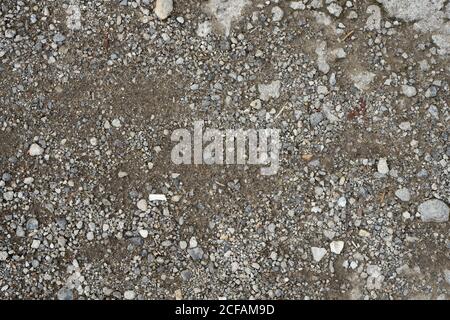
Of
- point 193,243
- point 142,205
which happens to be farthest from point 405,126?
point 142,205

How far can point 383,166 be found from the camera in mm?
3762

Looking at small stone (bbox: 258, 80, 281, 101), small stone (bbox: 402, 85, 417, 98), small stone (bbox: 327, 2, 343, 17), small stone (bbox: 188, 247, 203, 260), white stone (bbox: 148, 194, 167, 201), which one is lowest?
small stone (bbox: 188, 247, 203, 260)

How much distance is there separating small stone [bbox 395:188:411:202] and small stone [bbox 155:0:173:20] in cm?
207

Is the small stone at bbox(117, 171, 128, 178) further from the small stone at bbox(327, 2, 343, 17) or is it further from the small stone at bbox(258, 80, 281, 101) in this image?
the small stone at bbox(327, 2, 343, 17)

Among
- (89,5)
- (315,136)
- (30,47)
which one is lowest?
(315,136)

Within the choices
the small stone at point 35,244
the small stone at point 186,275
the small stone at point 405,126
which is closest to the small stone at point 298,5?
the small stone at point 405,126

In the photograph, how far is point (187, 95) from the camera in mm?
3854

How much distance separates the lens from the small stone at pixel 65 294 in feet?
12.4

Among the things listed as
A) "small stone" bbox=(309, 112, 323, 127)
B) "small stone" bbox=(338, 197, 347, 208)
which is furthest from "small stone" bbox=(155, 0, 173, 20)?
"small stone" bbox=(338, 197, 347, 208)

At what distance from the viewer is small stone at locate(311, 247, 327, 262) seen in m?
3.74

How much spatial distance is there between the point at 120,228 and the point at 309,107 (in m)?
1.59

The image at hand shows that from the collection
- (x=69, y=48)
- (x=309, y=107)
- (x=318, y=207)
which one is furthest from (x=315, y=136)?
(x=69, y=48)

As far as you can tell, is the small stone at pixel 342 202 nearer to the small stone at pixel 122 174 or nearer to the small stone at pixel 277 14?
the small stone at pixel 277 14

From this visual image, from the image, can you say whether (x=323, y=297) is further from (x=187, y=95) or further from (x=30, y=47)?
(x=30, y=47)
